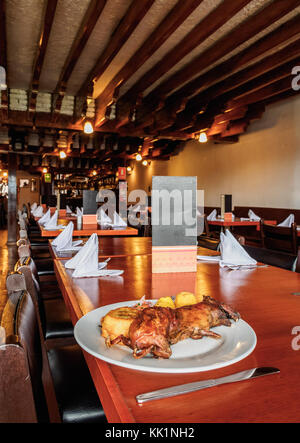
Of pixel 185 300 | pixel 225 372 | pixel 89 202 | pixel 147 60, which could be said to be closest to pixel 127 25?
pixel 147 60

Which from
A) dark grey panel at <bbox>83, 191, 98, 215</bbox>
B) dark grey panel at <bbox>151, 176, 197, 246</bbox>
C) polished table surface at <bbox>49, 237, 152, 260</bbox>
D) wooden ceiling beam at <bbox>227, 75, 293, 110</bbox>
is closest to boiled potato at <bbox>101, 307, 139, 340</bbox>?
dark grey panel at <bbox>151, 176, 197, 246</bbox>

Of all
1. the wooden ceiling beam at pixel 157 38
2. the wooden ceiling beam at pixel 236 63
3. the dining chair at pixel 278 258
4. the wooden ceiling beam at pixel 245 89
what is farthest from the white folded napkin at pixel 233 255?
the wooden ceiling beam at pixel 245 89

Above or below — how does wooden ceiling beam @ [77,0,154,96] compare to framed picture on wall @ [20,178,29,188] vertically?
above

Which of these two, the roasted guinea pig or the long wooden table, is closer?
the long wooden table

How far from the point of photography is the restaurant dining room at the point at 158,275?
0.55 m

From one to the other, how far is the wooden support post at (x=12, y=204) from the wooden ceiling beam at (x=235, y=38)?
506 centimetres

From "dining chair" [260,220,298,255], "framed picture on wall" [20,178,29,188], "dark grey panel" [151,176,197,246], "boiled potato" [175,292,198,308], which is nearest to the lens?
"boiled potato" [175,292,198,308]

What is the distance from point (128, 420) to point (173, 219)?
3.14 feet

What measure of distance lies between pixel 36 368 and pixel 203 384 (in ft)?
1.69

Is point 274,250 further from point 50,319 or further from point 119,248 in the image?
point 50,319

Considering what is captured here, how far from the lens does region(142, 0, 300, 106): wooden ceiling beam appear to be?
3.36m

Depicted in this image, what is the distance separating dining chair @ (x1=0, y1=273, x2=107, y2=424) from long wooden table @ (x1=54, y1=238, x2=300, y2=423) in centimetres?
14

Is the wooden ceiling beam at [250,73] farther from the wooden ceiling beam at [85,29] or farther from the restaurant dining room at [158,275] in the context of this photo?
the wooden ceiling beam at [85,29]

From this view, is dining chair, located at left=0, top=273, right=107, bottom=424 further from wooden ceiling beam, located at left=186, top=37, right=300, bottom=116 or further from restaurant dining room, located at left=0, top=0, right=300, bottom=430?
wooden ceiling beam, located at left=186, top=37, right=300, bottom=116
